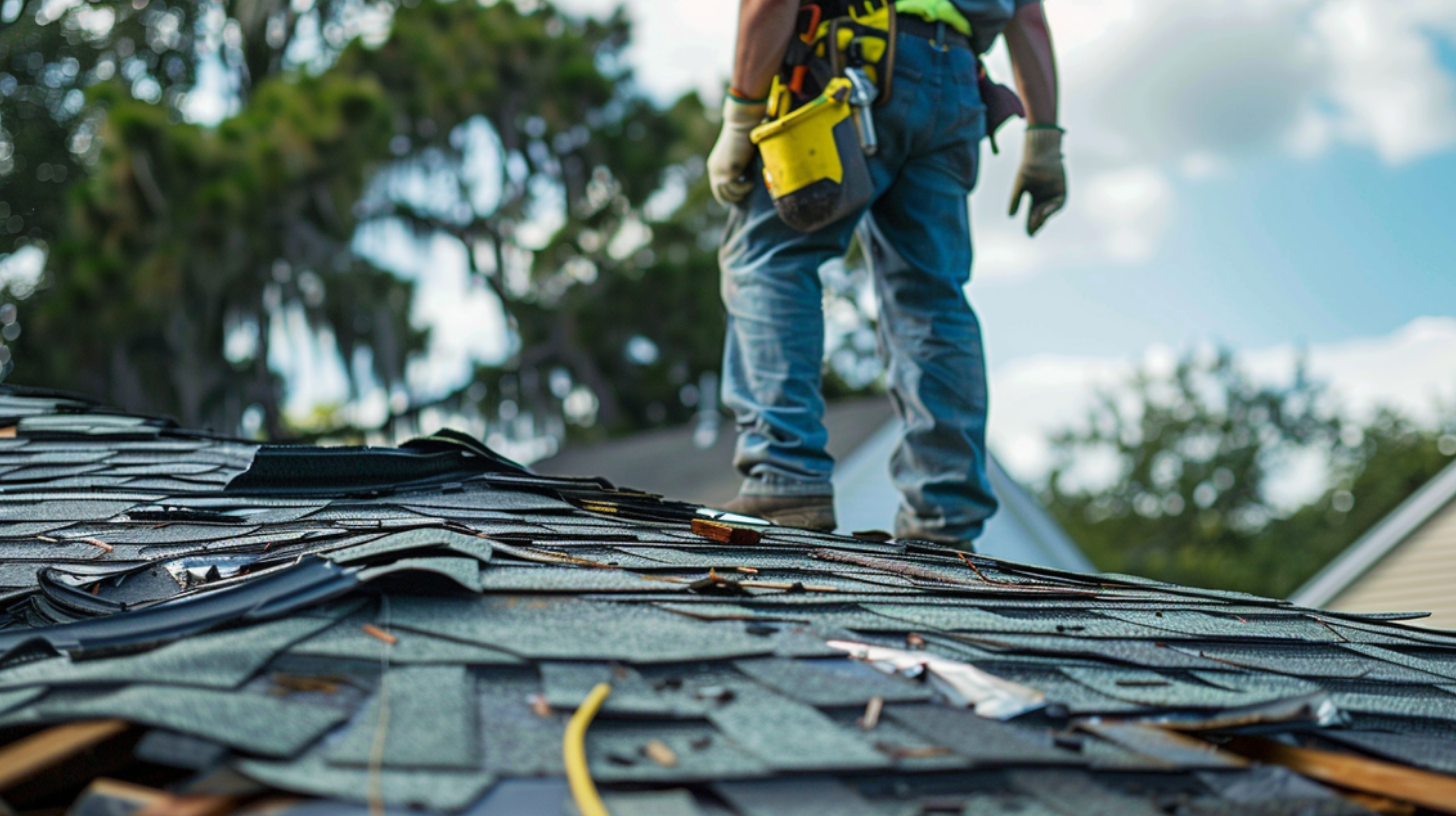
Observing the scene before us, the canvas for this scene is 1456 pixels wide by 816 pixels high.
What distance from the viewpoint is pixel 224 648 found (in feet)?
3.97

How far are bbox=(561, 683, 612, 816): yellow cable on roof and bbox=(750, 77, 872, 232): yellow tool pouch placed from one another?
1.60 metres

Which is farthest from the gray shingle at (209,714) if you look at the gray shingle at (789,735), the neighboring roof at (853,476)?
the neighboring roof at (853,476)

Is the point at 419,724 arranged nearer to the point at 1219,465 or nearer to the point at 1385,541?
the point at 1385,541

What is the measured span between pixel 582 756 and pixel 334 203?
12832 mm

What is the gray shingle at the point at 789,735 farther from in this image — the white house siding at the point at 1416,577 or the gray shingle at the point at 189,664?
the white house siding at the point at 1416,577

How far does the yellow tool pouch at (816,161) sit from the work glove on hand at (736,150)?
0.29 ft

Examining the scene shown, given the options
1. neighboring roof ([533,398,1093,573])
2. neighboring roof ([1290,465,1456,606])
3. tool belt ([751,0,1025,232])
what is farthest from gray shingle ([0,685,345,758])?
neighboring roof ([1290,465,1456,606])

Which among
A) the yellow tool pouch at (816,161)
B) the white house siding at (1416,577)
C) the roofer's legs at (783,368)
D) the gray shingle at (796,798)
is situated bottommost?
the white house siding at (1416,577)

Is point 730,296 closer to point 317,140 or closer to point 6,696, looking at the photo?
point 6,696

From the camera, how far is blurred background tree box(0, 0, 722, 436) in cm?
1190

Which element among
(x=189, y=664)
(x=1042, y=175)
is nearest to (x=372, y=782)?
(x=189, y=664)

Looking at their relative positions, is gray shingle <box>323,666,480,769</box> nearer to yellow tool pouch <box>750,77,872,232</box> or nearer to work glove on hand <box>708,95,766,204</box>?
yellow tool pouch <box>750,77,872,232</box>

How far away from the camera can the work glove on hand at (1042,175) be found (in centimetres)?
309

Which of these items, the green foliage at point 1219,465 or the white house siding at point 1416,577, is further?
the green foliage at point 1219,465
